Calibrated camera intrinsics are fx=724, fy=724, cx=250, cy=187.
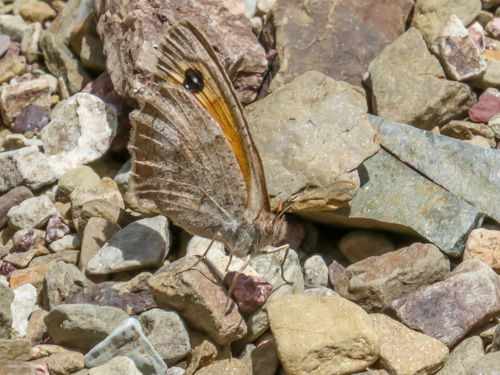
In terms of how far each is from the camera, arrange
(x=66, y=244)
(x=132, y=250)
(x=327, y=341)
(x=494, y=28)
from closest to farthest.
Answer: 1. (x=327, y=341)
2. (x=132, y=250)
3. (x=66, y=244)
4. (x=494, y=28)

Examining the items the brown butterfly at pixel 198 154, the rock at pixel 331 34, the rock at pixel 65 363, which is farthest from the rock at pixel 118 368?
the rock at pixel 331 34

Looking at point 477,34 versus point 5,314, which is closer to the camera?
point 5,314

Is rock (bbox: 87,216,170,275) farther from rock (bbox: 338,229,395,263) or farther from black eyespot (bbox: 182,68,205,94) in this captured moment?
rock (bbox: 338,229,395,263)

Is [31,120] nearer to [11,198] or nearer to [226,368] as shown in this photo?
[11,198]

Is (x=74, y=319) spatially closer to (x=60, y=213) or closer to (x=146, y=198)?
(x=146, y=198)

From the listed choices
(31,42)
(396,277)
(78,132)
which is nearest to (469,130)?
(396,277)

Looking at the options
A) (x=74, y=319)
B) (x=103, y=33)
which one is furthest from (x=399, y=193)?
(x=103, y=33)

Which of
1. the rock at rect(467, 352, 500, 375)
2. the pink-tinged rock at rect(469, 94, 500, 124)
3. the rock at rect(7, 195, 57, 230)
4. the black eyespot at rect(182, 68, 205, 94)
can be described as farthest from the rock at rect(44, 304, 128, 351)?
the pink-tinged rock at rect(469, 94, 500, 124)
